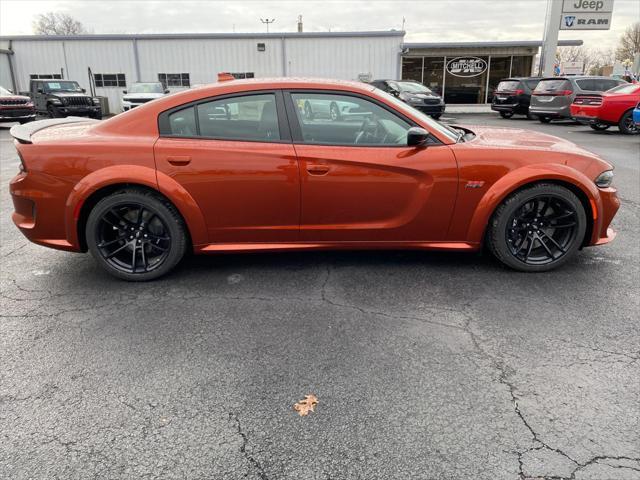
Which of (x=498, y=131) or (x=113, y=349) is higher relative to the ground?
(x=498, y=131)

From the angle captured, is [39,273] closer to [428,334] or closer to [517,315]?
[428,334]

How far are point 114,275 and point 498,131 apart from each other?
11.8 ft

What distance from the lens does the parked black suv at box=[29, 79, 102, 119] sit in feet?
70.7

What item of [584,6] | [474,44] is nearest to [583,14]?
[584,6]

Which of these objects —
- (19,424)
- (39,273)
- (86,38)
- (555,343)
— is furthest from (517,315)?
(86,38)

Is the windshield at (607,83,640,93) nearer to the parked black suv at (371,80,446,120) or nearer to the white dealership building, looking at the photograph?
the parked black suv at (371,80,446,120)

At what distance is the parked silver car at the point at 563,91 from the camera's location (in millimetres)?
17453

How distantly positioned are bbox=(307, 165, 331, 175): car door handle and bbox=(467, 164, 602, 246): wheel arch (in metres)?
1.19

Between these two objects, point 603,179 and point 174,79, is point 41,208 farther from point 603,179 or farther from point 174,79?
point 174,79

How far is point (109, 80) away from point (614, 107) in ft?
81.4

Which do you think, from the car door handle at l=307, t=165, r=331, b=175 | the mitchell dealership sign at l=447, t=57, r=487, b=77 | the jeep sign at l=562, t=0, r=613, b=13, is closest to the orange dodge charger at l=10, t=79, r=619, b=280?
the car door handle at l=307, t=165, r=331, b=175

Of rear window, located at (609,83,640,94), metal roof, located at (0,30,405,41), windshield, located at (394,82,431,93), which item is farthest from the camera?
metal roof, located at (0,30,405,41)

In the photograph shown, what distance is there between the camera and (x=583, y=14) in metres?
25.1

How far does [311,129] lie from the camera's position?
394 centimetres
